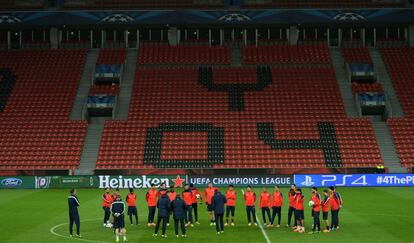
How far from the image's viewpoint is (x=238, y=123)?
51.5 m

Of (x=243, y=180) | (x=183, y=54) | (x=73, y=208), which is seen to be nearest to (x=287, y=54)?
(x=183, y=54)

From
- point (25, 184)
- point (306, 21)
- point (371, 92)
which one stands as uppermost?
point (306, 21)

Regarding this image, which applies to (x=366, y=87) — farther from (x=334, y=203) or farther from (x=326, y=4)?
(x=334, y=203)

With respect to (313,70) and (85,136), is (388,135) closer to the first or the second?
(313,70)

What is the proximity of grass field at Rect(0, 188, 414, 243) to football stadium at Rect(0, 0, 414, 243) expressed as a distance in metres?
0.56

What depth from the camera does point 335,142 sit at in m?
49.0

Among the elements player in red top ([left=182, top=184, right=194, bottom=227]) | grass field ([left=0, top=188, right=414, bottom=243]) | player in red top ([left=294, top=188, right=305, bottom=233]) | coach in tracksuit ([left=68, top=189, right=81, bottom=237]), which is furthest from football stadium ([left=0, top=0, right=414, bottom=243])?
player in red top ([left=294, top=188, right=305, bottom=233])

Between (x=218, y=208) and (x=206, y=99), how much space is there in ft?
99.8

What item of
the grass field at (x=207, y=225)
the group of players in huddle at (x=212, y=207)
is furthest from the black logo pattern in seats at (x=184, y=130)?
the group of players in huddle at (x=212, y=207)

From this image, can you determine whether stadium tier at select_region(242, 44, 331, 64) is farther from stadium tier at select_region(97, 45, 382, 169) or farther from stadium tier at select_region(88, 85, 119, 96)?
stadium tier at select_region(88, 85, 119, 96)

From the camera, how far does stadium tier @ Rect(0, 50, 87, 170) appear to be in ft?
156

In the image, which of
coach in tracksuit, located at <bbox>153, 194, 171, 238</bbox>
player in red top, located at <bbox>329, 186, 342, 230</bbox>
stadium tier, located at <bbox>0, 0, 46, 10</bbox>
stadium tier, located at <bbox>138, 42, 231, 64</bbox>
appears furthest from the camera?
stadium tier, located at <bbox>0, 0, 46, 10</bbox>

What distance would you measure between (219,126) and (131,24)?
14.7m

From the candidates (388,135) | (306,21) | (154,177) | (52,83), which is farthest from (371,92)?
(52,83)
